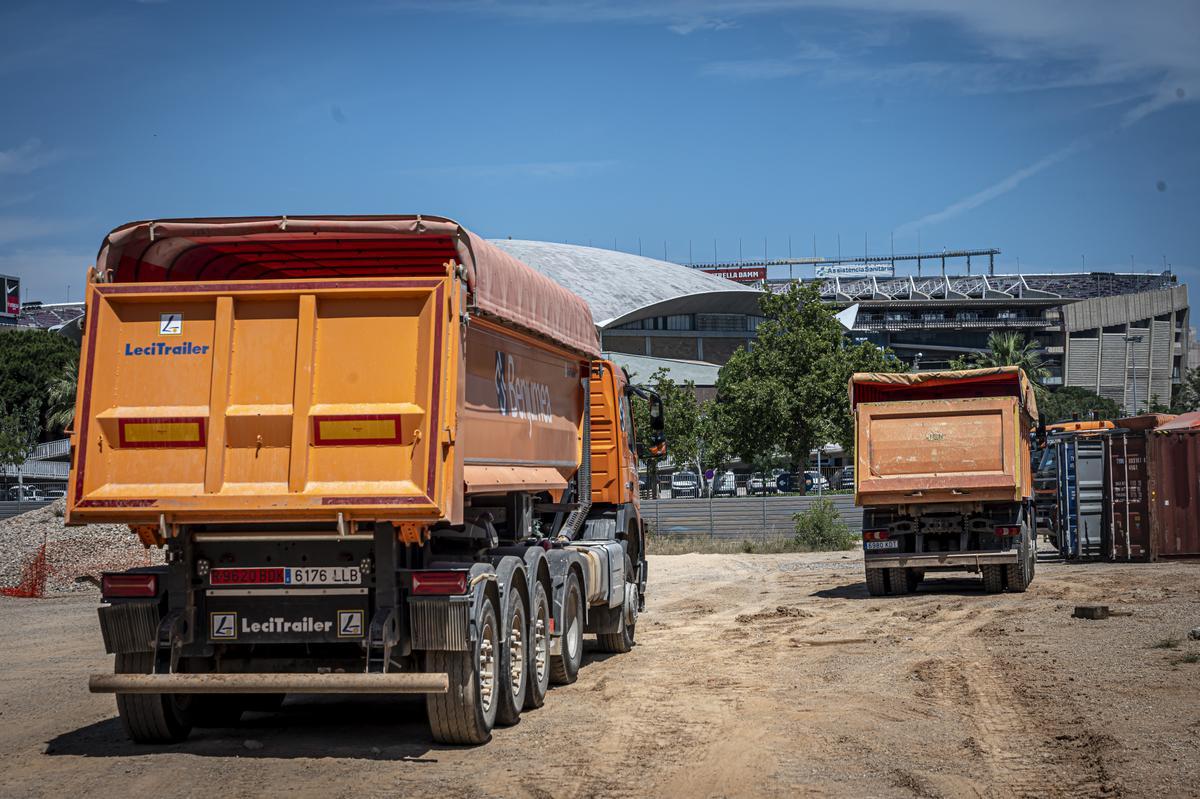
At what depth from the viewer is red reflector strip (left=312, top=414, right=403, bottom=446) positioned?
8195 mm

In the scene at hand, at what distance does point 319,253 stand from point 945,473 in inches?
487

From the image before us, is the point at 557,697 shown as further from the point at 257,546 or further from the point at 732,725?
the point at 257,546

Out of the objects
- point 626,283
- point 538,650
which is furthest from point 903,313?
point 538,650

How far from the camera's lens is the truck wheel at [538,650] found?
33.3 feet

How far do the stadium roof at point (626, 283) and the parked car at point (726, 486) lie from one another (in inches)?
1778

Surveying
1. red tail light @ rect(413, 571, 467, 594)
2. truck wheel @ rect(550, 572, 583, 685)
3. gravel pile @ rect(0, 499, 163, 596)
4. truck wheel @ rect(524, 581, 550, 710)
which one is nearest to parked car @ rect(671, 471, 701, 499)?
gravel pile @ rect(0, 499, 163, 596)

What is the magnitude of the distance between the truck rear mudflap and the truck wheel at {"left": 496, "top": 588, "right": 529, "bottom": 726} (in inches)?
452

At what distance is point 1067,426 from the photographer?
34.4 meters

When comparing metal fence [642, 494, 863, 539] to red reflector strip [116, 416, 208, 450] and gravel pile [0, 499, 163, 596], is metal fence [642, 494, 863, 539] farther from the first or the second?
red reflector strip [116, 416, 208, 450]

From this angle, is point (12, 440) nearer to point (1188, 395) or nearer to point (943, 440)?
point (943, 440)

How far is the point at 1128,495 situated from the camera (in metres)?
27.0

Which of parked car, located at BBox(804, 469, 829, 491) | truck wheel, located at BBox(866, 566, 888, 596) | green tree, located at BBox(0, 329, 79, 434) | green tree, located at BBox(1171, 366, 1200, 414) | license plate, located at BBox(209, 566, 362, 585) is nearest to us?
license plate, located at BBox(209, 566, 362, 585)

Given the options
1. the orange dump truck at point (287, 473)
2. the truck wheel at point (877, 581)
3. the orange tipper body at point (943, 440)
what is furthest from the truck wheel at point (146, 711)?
the truck wheel at point (877, 581)

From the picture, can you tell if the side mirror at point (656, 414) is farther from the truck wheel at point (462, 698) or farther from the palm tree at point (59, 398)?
the palm tree at point (59, 398)
